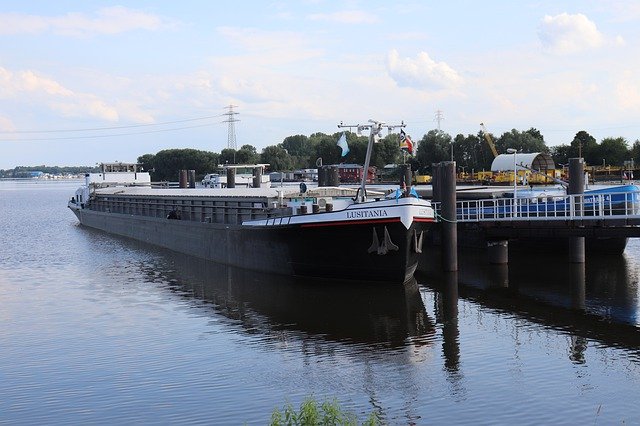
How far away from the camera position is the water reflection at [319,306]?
70.6 feet

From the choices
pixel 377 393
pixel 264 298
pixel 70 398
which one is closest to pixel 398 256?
pixel 264 298

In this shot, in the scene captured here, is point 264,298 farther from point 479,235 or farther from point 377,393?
point 479,235

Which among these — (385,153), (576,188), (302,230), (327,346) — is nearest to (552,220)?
(576,188)

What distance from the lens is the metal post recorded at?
97.8 ft

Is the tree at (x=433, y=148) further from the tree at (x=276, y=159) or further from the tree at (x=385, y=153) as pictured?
the tree at (x=276, y=159)

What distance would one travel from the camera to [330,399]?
15125mm

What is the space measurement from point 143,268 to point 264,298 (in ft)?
39.3

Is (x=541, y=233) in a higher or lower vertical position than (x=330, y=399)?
higher

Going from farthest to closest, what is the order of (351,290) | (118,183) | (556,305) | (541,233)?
(118,183) → (541,233) → (351,290) → (556,305)

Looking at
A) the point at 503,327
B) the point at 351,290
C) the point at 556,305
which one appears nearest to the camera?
the point at 503,327

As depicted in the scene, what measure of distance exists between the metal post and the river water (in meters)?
0.86

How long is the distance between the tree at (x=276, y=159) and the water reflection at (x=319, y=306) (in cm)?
10790

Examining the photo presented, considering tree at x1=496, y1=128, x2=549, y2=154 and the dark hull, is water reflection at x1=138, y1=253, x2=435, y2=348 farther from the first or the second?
tree at x1=496, y1=128, x2=549, y2=154

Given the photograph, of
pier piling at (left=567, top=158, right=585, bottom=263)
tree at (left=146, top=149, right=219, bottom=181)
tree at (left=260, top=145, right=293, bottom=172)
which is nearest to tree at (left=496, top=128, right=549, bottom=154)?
tree at (left=260, top=145, right=293, bottom=172)
